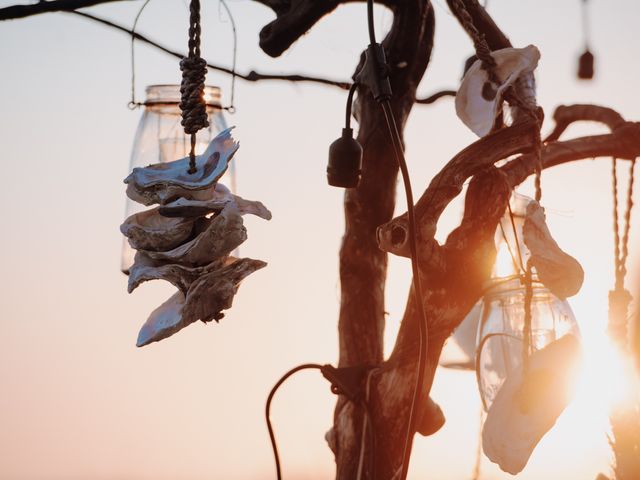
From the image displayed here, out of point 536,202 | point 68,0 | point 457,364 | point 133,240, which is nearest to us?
point 133,240

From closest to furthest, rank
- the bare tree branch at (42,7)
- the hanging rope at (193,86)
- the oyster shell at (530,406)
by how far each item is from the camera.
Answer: the hanging rope at (193,86) < the oyster shell at (530,406) < the bare tree branch at (42,7)

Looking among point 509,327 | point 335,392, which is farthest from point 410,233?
point 509,327

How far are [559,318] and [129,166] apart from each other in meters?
0.76

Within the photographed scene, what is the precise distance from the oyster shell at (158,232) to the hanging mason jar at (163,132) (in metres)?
0.21

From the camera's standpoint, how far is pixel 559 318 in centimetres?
171

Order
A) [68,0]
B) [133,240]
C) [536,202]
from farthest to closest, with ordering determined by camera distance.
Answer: [68,0] → [536,202] → [133,240]

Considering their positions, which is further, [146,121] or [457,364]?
[457,364]

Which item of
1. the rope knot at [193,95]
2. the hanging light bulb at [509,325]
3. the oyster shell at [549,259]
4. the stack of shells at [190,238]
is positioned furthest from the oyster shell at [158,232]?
the hanging light bulb at [509,325]

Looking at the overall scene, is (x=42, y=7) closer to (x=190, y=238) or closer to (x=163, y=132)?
(x=163, y=132)

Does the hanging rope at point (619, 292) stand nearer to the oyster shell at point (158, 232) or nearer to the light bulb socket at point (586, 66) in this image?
the light bulb socket at point (586, 66)

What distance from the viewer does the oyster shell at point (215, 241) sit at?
1.17m

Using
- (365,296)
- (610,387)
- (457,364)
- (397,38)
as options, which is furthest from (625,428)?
(397,38)

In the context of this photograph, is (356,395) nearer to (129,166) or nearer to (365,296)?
(365,296)

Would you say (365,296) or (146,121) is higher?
(146,121)
